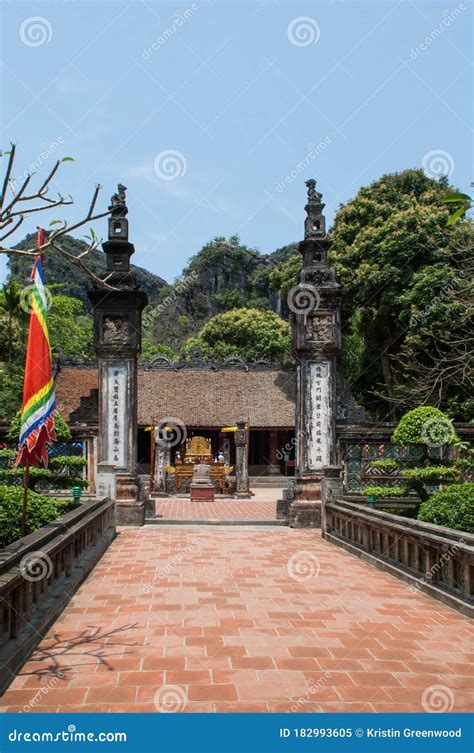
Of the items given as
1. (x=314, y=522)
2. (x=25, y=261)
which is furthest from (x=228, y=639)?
(x=25, y=261)

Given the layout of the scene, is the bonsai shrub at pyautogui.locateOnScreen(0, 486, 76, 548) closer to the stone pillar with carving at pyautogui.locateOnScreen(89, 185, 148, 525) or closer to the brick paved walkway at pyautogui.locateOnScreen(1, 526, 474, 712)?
the brick paved walkway at pyautogui.locateOnScreen(1, 526, 474, 712)

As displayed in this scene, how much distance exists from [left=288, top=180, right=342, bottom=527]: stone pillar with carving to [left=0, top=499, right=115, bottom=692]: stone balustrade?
5616mm

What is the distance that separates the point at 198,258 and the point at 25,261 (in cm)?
1581

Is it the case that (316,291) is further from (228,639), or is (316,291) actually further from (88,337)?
(88,337)


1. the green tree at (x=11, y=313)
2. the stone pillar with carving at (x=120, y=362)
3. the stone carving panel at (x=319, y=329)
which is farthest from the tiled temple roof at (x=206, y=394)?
the stone carving panel at (x=319, y=329)

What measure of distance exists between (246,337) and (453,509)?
35048mm

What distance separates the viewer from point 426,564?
22.6 ft

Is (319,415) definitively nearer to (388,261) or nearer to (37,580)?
(37,580)

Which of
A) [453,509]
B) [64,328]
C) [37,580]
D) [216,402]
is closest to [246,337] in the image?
[64,328]

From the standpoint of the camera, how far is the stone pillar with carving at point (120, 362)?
1288 centimetres

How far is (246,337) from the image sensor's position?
42125 millimetres

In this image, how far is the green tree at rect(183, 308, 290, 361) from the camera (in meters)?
41.1

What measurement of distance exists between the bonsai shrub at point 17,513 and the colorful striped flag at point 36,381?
3.06 ft

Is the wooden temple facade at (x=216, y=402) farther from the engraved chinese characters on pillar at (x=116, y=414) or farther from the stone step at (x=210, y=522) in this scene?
the stone step at (x=210, y=522)
